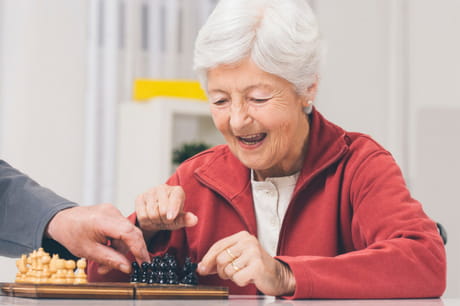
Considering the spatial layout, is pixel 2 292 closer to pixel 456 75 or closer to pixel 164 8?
pixel 456 75

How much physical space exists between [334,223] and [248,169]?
27 cm

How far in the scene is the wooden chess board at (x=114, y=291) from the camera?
3.35 ft

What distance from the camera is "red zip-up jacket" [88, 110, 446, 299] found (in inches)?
49.1

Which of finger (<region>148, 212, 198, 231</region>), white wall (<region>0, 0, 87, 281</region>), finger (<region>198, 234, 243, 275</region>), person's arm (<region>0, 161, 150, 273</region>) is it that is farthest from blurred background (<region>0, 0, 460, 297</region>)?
finger (<region>198, 234, 243, 275</region>)

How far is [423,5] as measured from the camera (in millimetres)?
3506

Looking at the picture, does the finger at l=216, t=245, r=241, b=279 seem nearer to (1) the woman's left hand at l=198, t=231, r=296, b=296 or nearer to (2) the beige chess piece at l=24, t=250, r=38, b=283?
(1) the woman's left hand at l=198, t=231, r=296, b=296

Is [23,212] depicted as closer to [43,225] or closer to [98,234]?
[43,225]

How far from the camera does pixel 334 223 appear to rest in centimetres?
157

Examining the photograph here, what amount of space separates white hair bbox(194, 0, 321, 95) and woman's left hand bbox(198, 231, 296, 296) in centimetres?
46

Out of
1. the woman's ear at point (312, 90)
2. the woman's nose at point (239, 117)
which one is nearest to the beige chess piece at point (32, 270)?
the woman's nose at point (239, 117)

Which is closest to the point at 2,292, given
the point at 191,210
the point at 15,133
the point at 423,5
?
the point at 191,210

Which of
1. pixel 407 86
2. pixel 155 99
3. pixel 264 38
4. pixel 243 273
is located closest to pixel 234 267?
pixel 243 273

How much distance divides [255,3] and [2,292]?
2.66 feet

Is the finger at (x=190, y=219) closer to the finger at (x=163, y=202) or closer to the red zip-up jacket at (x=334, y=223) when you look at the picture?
the finger at (x=163, y=202)
